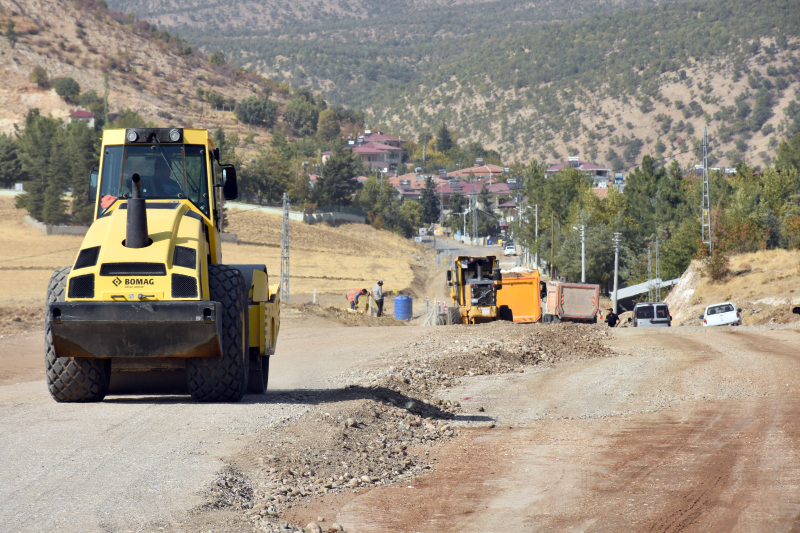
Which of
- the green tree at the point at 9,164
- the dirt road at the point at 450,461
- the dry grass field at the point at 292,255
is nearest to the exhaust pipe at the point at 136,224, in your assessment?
the dirt road at the point at 450,461

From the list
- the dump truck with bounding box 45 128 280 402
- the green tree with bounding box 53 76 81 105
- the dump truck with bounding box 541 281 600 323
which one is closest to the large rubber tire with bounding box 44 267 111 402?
the dump truck with bounding box 45 128 280 402

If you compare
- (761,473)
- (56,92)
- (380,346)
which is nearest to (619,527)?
(761,473)

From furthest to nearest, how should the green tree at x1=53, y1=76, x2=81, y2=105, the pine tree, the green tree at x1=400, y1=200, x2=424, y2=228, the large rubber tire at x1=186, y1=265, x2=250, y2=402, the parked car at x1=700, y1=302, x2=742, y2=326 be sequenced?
the green tree at x1=53, y1=76, x2=81, y2=105 < the green tree at x1=400, y1=200, x2=424, y2=228 < the pine tree < the parked car at x1=700, y1=302, x2=742, y2=326 < the large rubber tire at x1=186, y1=265, x2=250, y2=402

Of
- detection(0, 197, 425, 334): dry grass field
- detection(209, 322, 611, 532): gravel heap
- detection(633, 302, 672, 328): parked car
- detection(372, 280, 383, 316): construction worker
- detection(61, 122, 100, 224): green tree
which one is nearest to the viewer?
detection(209, 322, 611, 532): gravel heap

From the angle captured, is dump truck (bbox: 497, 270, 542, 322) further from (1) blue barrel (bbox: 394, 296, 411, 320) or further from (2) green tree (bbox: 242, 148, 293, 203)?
(2) green tree (bbox: 242, 148, 293, 203)

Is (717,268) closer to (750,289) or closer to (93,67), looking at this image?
(750,289)

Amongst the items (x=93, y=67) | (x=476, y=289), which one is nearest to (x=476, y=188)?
(x=93, y=67)

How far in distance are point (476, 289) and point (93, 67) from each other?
6102 inches

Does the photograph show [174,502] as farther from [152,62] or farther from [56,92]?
[152,62]

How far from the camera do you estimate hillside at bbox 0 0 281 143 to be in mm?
157750

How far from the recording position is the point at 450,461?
11141mm

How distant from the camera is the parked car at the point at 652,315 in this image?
150 feet

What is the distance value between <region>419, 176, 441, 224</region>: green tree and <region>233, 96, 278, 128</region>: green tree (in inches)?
1626

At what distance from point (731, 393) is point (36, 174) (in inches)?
3394
